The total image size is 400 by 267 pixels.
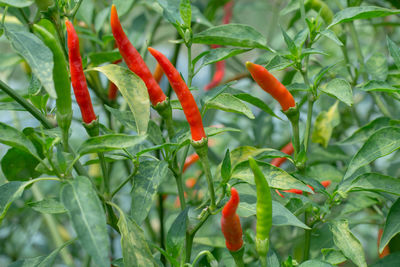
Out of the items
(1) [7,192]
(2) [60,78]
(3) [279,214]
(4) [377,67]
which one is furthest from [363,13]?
(1) [7,192]

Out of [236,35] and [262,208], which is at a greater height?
[236,35]

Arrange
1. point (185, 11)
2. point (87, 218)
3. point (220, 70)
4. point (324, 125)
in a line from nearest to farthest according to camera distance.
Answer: point (87, 218) → point (185, 11) → point (324, 125) → point (220, 70)

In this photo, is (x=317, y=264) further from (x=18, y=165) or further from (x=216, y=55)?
(x=18, y=165)

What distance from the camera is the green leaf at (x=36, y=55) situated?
1.87ft

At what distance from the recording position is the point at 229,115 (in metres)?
1.83

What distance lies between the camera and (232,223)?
675mm

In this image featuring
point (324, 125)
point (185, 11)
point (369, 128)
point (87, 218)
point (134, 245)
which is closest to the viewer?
point (87, 218)

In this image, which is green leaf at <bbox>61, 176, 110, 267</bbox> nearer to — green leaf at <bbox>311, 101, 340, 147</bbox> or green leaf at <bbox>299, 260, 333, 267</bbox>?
green leaf at <bbox>299, 260, 333, 267</bbox>

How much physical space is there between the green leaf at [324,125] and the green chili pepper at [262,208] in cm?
39

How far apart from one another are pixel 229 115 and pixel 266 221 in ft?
3.85

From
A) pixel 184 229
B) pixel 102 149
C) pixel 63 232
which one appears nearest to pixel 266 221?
pixel 184 229

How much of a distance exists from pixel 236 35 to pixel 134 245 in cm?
34

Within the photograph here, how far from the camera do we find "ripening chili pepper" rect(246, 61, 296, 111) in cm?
72

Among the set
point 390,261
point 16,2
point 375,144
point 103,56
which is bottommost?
point 390,261
